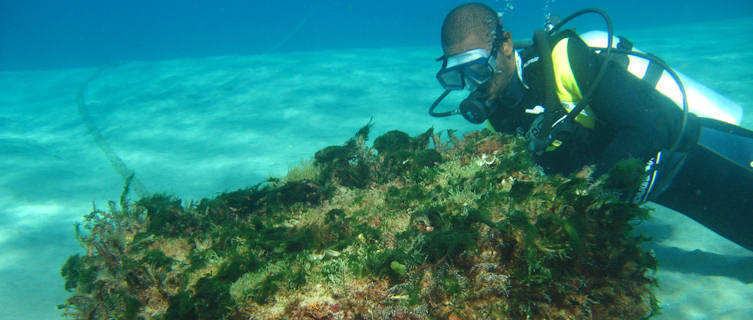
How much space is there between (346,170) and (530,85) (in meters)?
2.11

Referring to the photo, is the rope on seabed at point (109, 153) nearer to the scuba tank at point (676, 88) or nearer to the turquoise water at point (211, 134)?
the turquoise water at point (211, 134)

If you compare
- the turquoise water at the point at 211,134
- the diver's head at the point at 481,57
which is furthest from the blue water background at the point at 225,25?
the diver's head at the point at 481,57

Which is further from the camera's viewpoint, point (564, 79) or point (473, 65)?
point (473, 65)

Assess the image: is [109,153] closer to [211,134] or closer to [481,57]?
[211,134]

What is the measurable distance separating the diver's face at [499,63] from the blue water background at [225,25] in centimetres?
3792

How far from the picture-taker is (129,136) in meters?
8.95

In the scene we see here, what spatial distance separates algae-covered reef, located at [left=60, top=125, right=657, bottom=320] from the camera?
176 centimetres

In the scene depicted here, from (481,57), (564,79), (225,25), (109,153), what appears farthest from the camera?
(225,25)

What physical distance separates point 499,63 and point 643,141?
1.40m

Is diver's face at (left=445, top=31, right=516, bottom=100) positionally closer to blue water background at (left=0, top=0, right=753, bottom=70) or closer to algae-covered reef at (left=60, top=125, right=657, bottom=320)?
algae-covered reef at (left=60, top=125, right=657, bottom=320)

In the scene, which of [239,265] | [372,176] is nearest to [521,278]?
[239,265]

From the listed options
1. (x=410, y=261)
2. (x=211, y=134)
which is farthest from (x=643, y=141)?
(x=211, y=134)

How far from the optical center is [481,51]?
10.5 feet

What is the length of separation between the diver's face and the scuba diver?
10 mm
